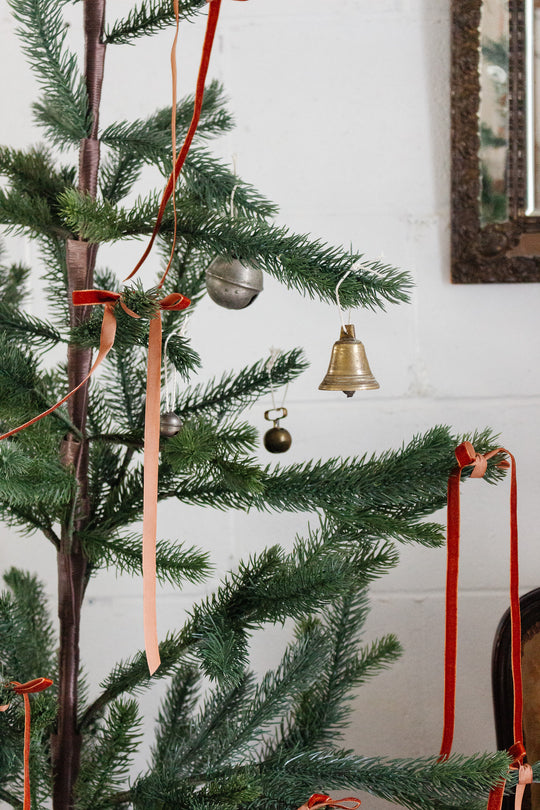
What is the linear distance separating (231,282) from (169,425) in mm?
149

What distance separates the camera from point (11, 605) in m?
0.74

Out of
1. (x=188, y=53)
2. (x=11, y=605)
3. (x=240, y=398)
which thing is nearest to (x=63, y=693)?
(x=11, y=605)

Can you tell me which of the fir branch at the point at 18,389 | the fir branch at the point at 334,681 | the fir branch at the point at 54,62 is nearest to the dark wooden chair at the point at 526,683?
the fir branch at the point at 334,681

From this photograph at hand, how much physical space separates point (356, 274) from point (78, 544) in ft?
1.23

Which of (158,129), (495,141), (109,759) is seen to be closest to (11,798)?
(109,759)

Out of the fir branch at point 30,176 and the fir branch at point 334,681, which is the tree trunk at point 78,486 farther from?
the fir branch at point 334,681

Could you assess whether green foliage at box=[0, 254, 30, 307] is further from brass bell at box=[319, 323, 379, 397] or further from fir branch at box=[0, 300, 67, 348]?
brass bell at box=[319, 323, 379, 397]

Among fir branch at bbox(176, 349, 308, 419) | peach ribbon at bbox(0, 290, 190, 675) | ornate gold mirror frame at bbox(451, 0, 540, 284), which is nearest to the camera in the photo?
peach ribbon at bbox(0, 290, 190, 675)

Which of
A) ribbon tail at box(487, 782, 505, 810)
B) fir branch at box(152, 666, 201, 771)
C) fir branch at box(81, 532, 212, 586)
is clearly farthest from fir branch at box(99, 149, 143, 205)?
ribbon tail at box(487, 782, 505, 810)

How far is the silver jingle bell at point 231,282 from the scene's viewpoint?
0.69 m

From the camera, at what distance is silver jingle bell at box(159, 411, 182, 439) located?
68 cm

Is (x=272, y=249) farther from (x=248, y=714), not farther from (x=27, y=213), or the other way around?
(x=248, y=714)

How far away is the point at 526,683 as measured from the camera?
0.93 metres

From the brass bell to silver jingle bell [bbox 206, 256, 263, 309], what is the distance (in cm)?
11
